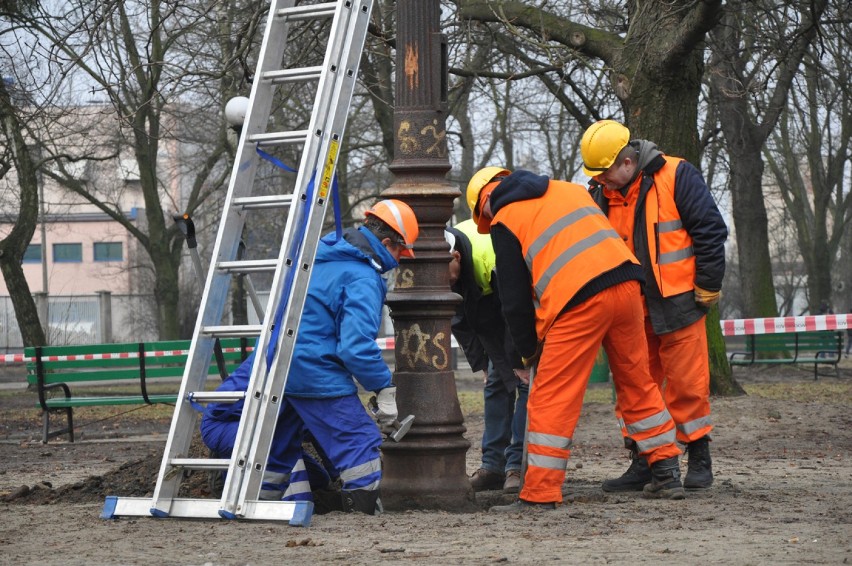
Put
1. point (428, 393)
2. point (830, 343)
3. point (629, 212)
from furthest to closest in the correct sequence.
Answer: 1. point (830, 343)
2. point (629, 212)
3. point (428, 393)

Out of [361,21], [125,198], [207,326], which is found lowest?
[207,326]

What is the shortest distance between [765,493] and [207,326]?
3079mm

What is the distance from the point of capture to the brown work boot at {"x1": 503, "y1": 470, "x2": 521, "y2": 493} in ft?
22.5

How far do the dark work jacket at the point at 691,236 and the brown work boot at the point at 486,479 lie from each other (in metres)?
1.52

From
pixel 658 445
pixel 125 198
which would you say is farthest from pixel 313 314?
pixel 125 198

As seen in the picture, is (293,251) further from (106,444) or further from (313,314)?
(106,444)

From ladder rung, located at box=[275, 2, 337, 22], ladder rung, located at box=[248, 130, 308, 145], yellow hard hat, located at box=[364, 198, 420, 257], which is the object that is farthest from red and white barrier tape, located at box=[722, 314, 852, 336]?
ladder rung, located at box=[248, 130, 308, 145]

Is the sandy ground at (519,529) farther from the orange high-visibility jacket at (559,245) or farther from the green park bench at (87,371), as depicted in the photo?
the green park bench at (87,371)

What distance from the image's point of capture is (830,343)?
59.1 ft

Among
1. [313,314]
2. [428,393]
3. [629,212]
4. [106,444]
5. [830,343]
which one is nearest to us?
[313,314]

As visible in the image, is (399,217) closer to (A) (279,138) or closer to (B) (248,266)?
(A) (279,138)

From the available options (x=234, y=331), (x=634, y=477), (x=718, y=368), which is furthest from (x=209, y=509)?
(x=718, y=368)

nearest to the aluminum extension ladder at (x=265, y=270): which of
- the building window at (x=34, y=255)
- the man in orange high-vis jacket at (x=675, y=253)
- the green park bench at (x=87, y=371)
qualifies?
the man in orange high-vis jacket at (x=675, y=253)

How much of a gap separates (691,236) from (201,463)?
286 cm
